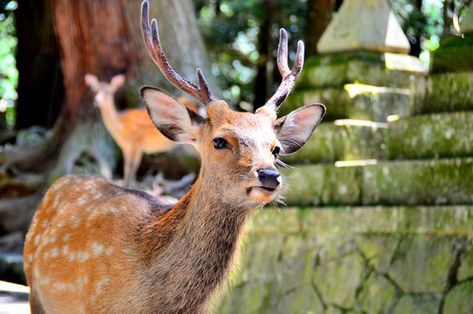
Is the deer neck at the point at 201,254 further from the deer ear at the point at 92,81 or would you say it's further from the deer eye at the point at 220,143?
the deer ear at the point at 92,81

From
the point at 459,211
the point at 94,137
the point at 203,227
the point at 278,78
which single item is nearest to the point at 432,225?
the point at 459,211

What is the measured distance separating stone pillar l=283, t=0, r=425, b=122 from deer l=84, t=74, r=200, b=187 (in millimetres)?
2498

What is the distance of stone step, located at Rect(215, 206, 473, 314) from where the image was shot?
6703 millimetres

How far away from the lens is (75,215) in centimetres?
553

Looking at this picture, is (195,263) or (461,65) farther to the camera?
(461,65)

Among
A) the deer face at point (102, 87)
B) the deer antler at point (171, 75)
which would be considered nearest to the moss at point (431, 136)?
the deer antler at point (171, 75)

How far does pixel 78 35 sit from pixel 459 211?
272 inches

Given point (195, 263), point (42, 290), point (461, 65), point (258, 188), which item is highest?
point (461, 65)

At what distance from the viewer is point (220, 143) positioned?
15.3ft

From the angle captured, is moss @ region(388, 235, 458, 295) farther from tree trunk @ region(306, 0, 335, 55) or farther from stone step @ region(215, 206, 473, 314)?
tree trunk @ region(306, 0, 335, 55)

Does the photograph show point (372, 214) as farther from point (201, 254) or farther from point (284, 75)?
point (201, 254)

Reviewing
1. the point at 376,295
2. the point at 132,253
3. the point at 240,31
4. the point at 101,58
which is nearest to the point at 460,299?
the point at 376,295

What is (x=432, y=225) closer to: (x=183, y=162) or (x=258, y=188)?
(x=258, y=188)

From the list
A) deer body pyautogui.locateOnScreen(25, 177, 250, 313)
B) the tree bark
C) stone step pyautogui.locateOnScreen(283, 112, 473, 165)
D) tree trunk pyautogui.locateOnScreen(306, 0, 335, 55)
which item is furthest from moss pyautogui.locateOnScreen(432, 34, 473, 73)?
the tree bark
